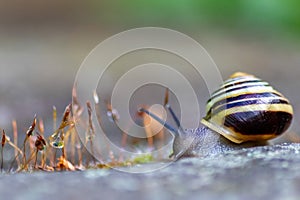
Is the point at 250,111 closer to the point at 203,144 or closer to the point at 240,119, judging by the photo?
the point at 240,119

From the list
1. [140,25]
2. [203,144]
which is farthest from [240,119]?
[140,25]

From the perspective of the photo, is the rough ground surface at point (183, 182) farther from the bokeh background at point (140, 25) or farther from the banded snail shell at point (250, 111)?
the bokeh background at point (140, 25)

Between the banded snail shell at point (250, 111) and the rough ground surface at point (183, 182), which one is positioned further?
the banded snail shell at point (250, 111)

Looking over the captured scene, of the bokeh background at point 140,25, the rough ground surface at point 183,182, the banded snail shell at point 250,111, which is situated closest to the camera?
the rough ground surface at point 183,182

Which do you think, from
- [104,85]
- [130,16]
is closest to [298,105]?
[104,85]

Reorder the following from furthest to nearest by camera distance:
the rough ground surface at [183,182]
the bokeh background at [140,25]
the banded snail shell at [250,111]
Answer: the bokeh background at [140,25]
the banded snail shell at [250,111]
the rough ground surface at [183,182]

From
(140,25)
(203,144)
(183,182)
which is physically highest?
(140,25)

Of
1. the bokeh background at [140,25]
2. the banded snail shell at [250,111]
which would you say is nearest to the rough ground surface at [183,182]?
the banded snail shell at [250,111]

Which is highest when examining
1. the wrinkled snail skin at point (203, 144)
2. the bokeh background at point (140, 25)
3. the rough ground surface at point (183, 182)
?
the bokeh background at point (140, 25)

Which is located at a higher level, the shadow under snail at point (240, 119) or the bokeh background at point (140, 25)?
the bokeh background at point (140, 25)
